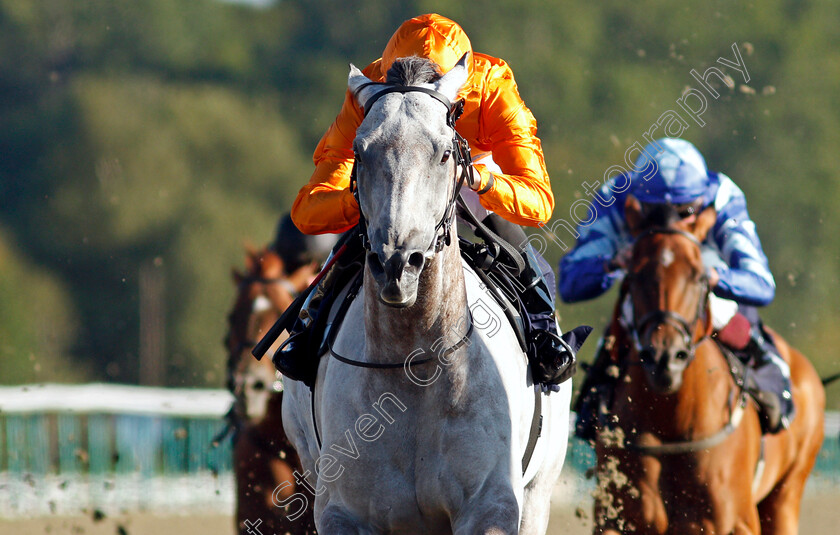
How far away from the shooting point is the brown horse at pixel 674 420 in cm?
524

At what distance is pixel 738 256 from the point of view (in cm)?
589

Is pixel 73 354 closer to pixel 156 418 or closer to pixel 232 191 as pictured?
pixel 232 191

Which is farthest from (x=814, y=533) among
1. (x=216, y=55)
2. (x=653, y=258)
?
(x=216, y=55)

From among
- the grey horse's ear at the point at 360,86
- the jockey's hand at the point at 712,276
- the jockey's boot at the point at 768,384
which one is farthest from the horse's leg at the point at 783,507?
the grey horse's ear at the point at 360,86

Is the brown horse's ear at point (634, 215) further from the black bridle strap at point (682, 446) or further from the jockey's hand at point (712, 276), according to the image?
the black bridle strap at point (682, 446)

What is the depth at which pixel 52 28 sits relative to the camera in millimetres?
28125

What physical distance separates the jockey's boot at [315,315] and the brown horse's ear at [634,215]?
73.3 inches

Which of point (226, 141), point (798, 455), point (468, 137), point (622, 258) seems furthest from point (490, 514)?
point (226, 141)

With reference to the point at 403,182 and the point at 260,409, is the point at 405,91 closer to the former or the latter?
the point at 403,182

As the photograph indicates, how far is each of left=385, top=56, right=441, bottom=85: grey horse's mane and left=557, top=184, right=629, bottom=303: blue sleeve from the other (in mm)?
2772

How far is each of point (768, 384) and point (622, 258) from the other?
103cm

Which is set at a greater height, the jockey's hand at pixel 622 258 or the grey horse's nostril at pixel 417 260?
the jockey's hand at pixel 622 258

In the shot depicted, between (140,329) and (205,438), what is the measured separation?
1532 cm

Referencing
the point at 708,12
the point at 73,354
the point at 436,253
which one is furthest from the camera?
the point at 708,12
